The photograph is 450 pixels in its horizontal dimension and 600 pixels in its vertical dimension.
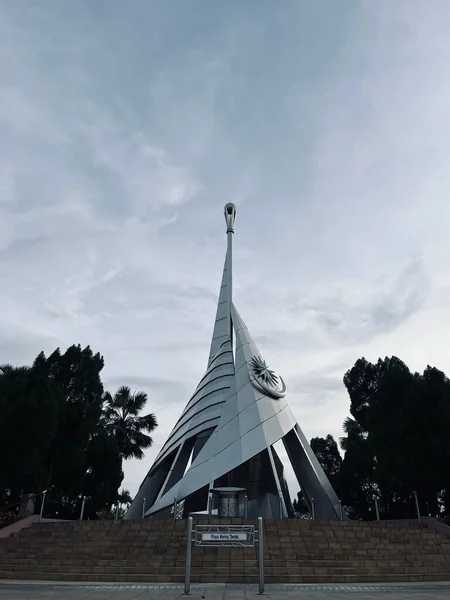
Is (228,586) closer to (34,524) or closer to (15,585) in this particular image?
(15,585)

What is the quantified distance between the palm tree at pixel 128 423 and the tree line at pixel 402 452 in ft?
41.1

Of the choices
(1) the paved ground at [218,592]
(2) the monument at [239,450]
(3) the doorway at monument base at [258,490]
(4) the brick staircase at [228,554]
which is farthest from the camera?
(3) the doorway at monument base at [258,490]

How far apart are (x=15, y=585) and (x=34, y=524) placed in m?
7.03

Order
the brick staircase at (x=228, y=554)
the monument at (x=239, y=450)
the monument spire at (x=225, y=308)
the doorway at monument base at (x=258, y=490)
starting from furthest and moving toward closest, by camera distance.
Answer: the monument spire at (x=225, y=308) < the doorway at monument base at (x=258, y=490) < the monument at (x=239, y=450) < the brick staircase at (x=228, y=554)

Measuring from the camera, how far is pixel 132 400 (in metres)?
32.2

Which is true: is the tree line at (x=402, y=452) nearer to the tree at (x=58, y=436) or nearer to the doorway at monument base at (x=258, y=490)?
the doorway at monument base at (x=258, y=490)

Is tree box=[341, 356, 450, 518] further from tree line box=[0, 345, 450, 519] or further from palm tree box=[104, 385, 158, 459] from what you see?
palm tree box=[104, 385, 158, 459]

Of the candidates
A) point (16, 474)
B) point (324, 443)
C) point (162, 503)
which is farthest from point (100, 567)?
point (324, 443)

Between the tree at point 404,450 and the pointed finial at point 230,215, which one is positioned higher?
the pointed finial at point 230,215

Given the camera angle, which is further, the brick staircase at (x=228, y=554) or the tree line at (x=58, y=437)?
the tree line at (x=58, y=437)

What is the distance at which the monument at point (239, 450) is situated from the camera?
21.6m

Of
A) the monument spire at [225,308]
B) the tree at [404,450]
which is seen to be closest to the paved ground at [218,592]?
the tree at [404,450]

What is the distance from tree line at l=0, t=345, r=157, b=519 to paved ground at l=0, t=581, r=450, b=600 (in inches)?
297

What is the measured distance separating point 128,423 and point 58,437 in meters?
11.7
